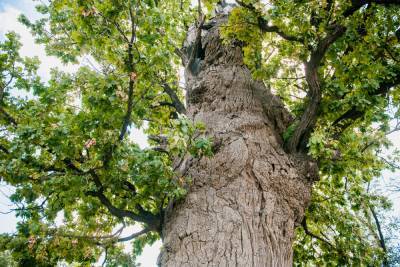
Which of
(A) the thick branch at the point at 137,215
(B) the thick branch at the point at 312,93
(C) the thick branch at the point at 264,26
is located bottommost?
(A) the thick branch at the point at 137,215

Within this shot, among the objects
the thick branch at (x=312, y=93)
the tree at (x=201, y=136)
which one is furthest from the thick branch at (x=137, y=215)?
the thick branch at (x=312, y=93)

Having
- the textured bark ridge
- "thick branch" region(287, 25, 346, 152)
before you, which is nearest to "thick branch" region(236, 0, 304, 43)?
"thick branch" region(287, 25, 346, 152)

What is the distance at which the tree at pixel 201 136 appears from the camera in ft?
11.4

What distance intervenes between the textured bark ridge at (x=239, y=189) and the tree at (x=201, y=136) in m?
0.02

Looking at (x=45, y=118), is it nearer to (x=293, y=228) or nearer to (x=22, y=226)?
(x=22, y=226)

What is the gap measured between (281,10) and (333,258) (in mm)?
4662

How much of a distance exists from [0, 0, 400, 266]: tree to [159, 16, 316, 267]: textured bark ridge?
0.02m

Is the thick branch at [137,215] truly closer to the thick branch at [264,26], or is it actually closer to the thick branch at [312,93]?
the thick branch at [312,93]

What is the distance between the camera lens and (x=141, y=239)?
248 inches

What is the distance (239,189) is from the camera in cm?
365

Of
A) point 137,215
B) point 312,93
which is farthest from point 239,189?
point 312,93

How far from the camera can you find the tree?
3.48 m

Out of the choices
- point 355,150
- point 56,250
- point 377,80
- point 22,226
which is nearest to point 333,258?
point 355,150

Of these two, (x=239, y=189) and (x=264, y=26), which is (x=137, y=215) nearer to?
(x=239, y=189)
